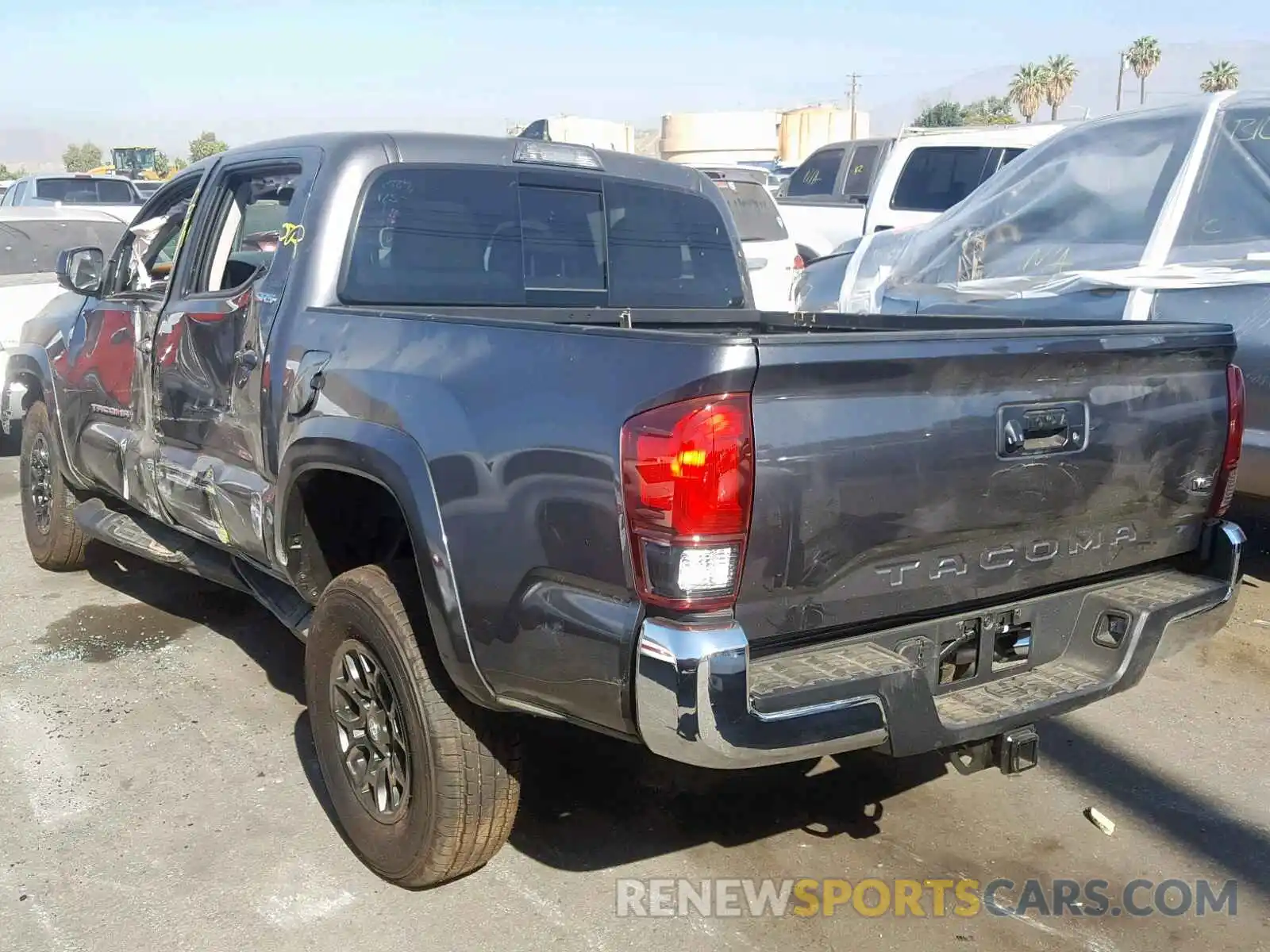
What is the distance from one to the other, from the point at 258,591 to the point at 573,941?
182cm

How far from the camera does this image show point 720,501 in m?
2.36

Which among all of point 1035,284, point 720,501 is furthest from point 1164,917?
point 1035,284

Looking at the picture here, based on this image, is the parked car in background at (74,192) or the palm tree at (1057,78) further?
the palm tree at (1057,78)

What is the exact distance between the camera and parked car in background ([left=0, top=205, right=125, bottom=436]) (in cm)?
840

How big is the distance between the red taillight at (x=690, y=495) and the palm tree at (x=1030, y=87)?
6565 centimetres

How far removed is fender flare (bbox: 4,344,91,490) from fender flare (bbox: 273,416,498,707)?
2782 millimetres

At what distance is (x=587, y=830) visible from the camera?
140 inches

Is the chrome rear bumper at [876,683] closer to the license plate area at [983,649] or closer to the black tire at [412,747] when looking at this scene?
the license plate area at [983,649]

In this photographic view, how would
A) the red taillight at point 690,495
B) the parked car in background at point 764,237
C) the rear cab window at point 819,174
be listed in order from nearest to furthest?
the red taillight at point 690,495, the parked car in background at point 764,237, the rear cab window at point 819,174

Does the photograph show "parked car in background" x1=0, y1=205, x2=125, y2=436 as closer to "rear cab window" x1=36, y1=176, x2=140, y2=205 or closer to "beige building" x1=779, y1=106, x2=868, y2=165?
"rear cab window" x1=36, y1=176, x2=140, y2=205

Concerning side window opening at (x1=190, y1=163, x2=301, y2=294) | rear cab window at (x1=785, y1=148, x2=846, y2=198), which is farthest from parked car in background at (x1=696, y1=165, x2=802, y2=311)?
side window opening at (x1=190, y1=163, x2=301, y2=294)

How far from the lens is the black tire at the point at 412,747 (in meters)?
2.96

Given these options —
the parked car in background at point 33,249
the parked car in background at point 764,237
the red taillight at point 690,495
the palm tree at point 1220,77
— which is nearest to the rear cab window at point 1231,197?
the red taillight at point 690,495

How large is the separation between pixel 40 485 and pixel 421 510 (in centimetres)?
400
